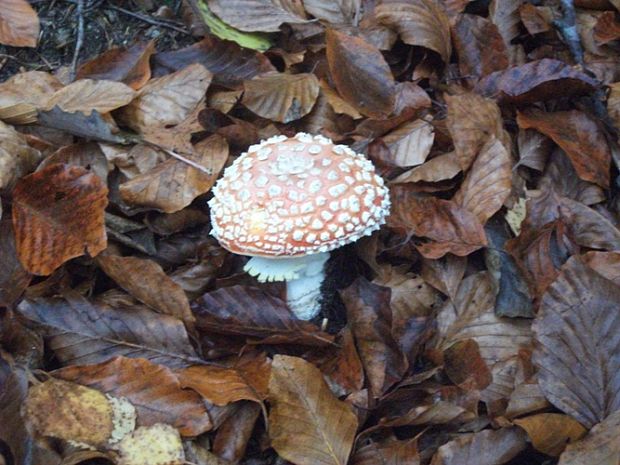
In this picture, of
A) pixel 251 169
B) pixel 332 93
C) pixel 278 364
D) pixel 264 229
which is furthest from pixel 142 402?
pixel 332 93

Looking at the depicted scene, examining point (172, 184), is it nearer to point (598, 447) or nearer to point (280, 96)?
point (280, 96)

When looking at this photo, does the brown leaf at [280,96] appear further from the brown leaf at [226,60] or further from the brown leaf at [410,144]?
the brown leaf at [410,144]

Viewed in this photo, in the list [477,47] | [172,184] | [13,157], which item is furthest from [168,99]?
[477,47]

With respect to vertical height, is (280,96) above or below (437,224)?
above

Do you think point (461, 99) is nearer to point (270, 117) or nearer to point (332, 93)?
point (332, 93)

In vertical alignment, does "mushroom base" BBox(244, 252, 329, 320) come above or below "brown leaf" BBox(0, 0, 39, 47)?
below

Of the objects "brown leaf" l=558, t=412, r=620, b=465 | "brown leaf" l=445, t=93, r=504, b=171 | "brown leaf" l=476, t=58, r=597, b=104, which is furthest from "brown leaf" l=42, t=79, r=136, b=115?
"brown leaf" l=558, t=412, r=620, b=465

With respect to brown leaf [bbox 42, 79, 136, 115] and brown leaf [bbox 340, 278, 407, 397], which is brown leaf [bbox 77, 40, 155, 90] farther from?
brown leaf [bbox 340, 278, 407, 397]
